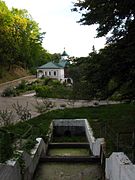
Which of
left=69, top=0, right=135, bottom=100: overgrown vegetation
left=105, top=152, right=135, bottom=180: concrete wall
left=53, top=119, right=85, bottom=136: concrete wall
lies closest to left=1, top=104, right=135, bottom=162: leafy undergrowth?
left=53, top=119, right=85, bottom=136: concrete wall

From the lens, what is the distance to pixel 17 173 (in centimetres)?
741

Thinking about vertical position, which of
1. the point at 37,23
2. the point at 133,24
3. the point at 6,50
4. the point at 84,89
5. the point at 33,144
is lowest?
the point at 33,144

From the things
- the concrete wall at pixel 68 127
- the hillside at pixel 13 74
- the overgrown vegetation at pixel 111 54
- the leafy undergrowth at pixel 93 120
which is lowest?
the concrete wall at pixel 68 127

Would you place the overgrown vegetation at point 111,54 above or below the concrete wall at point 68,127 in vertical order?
above

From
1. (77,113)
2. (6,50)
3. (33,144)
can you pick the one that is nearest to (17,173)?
(33,144)

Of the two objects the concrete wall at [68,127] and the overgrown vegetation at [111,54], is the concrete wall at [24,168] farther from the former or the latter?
the concrete wall at [68,127]

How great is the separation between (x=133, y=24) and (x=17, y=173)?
9113mm

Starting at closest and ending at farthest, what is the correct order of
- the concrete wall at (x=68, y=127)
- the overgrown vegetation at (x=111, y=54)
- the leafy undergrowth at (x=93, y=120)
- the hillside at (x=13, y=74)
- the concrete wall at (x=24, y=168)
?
the concrete wall at (x=24, y=168), the overgrown vegetation at (x=111, y=54), the leafy undergrowth at (x=93, y=120), the concrete wall at (x=68, y=127), the hillside at (x=13, y=74)

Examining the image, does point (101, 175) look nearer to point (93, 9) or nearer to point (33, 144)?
point (33, 144)

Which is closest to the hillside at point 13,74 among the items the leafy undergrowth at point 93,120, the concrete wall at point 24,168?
the leafy undergrowth at point 93,120

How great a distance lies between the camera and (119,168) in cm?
703

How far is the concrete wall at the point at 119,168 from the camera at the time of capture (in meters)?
6.12

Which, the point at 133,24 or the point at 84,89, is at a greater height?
the point at 133,24

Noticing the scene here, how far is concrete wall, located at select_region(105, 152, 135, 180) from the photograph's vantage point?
612 cm
